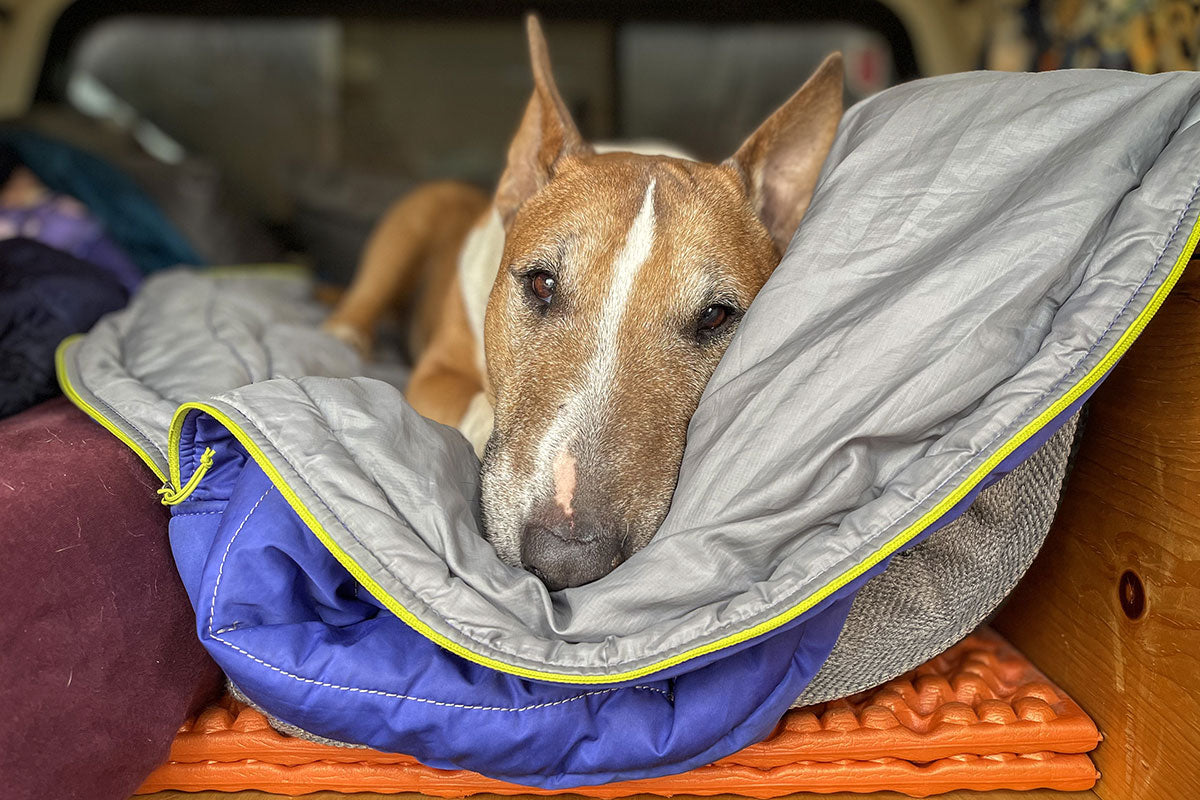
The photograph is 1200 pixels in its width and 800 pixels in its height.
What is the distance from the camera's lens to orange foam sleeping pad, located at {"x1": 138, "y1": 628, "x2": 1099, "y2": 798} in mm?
1282

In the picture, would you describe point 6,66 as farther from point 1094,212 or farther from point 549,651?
point 1094,212

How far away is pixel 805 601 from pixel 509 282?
0.84 meters

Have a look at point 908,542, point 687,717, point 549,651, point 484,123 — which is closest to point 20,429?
point 549,651

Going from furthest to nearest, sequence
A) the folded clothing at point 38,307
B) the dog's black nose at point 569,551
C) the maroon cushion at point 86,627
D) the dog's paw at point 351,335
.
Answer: the dog's paw at point 351,335, the folded clothing at point 38,307, the dog's black nose at point 569,551, the maroon cushion at point 86,627

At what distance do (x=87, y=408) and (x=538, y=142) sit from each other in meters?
1.00

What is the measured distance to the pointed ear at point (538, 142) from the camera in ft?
5.76

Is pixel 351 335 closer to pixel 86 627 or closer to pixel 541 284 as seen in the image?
pixel 541 284

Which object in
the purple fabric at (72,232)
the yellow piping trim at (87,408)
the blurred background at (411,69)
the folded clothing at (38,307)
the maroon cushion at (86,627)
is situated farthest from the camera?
the blurred background at (411,69)

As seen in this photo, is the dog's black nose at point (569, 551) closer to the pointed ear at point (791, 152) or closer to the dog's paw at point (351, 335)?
the pointed ear at point (791, 152)

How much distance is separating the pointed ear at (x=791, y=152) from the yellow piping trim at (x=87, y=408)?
117 cm

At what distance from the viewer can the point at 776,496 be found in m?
1.18

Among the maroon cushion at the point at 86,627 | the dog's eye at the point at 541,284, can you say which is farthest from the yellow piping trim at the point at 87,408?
the dog's eye at the point at 541,284

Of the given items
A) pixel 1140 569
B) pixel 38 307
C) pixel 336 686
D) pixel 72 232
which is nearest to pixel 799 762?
pixel 1140 569

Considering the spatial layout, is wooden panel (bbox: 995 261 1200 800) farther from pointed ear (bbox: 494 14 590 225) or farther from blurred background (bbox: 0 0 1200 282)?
blurred background (bbox: 0 0 1200 282)
